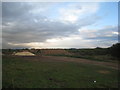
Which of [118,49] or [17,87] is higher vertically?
[118,49]

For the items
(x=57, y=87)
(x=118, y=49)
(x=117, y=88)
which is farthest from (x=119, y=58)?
(x=57, y=87)

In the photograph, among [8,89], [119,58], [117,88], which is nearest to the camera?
[8,89]

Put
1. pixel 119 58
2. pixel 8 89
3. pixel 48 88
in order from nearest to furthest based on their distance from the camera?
pixel 8 89 < pixel 48 88 < pixel 119 58

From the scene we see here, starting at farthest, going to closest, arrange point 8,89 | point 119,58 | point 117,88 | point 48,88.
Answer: point 119,58, point 117,88, point 48,88, point 8,89

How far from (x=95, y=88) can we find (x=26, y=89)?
4.25 m

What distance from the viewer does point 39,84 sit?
31.1 ft

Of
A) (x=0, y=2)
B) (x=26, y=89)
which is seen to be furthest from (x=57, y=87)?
(x=0, y=2)

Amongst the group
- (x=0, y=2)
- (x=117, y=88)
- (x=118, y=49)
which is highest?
(x=0, y=2)

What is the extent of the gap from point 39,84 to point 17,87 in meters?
1.54

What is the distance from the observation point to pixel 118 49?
3058 centimetres

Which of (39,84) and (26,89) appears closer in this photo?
(26,89)

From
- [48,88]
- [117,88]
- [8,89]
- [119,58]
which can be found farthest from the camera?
[119,58]

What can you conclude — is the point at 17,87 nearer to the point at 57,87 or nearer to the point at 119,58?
the point at 57,87

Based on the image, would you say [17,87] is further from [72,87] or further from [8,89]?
[72,87]
